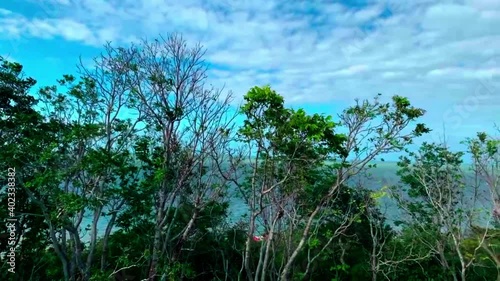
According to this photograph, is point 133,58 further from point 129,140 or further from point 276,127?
point 276,127

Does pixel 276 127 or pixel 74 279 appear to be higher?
pixel 276 127

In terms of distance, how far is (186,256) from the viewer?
15.1 metres

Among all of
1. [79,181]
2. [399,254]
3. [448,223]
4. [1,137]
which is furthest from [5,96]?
[399,254]

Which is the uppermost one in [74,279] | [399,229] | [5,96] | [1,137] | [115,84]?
[115,84]

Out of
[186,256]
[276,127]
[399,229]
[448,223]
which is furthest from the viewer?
[399,229]

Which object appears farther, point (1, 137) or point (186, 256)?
point (186, 256)

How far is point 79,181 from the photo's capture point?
10867 mm

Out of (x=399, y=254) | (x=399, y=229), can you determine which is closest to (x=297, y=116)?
(x=399, y=254)

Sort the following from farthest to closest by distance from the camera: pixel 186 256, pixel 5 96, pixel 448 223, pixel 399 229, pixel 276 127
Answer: pixel 399 229, pixel 186 256, pixel 448 223, pixel 5 96, pixel 276 127

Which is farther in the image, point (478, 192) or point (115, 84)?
point (478, 192)

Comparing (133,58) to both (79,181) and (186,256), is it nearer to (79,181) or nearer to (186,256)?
(79,181)

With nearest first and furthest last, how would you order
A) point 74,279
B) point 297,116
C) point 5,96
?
point 297,116 < point 5,96 < point 74,279

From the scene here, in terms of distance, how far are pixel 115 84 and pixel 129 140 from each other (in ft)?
5.84

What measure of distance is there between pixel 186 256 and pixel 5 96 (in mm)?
8428
